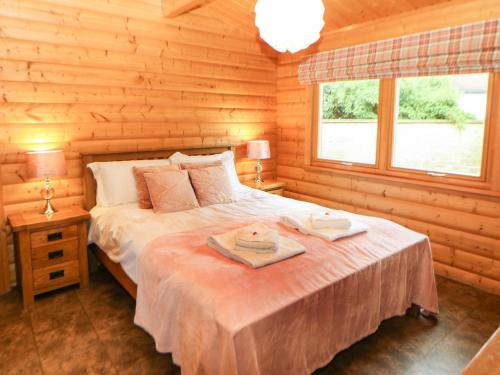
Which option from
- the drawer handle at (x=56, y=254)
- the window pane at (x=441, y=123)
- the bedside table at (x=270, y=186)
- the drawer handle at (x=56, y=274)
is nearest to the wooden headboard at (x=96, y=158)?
the drawer handle at (x=56, y=254)

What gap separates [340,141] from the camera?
4.09 meters

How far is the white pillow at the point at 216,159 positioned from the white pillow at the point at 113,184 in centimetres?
48

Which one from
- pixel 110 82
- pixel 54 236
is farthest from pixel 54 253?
pixel 110 82

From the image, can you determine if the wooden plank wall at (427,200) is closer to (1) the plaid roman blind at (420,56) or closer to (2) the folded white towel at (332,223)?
(1) the plaid roman blind at (420,56)

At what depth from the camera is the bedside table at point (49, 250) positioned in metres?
2.69

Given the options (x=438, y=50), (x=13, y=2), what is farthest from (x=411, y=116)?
(x=13, y=2)

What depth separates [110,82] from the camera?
3281 mm

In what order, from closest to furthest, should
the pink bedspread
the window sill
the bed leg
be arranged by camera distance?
the pink bedspread → the bed leg → the window sill

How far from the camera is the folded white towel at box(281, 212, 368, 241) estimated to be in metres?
2.34

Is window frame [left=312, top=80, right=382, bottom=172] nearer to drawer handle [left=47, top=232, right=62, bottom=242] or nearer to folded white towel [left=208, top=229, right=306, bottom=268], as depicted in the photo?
folded white towel [left=208, top=229, right=306, bottom=268]

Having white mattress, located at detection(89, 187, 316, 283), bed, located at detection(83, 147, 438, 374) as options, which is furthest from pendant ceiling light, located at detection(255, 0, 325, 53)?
white mattress, located at detection(89, 187, 316, 283)

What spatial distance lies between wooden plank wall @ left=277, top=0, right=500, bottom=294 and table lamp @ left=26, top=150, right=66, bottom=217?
2.63m

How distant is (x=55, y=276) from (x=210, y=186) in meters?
1.39

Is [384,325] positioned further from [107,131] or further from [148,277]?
[107,131]
